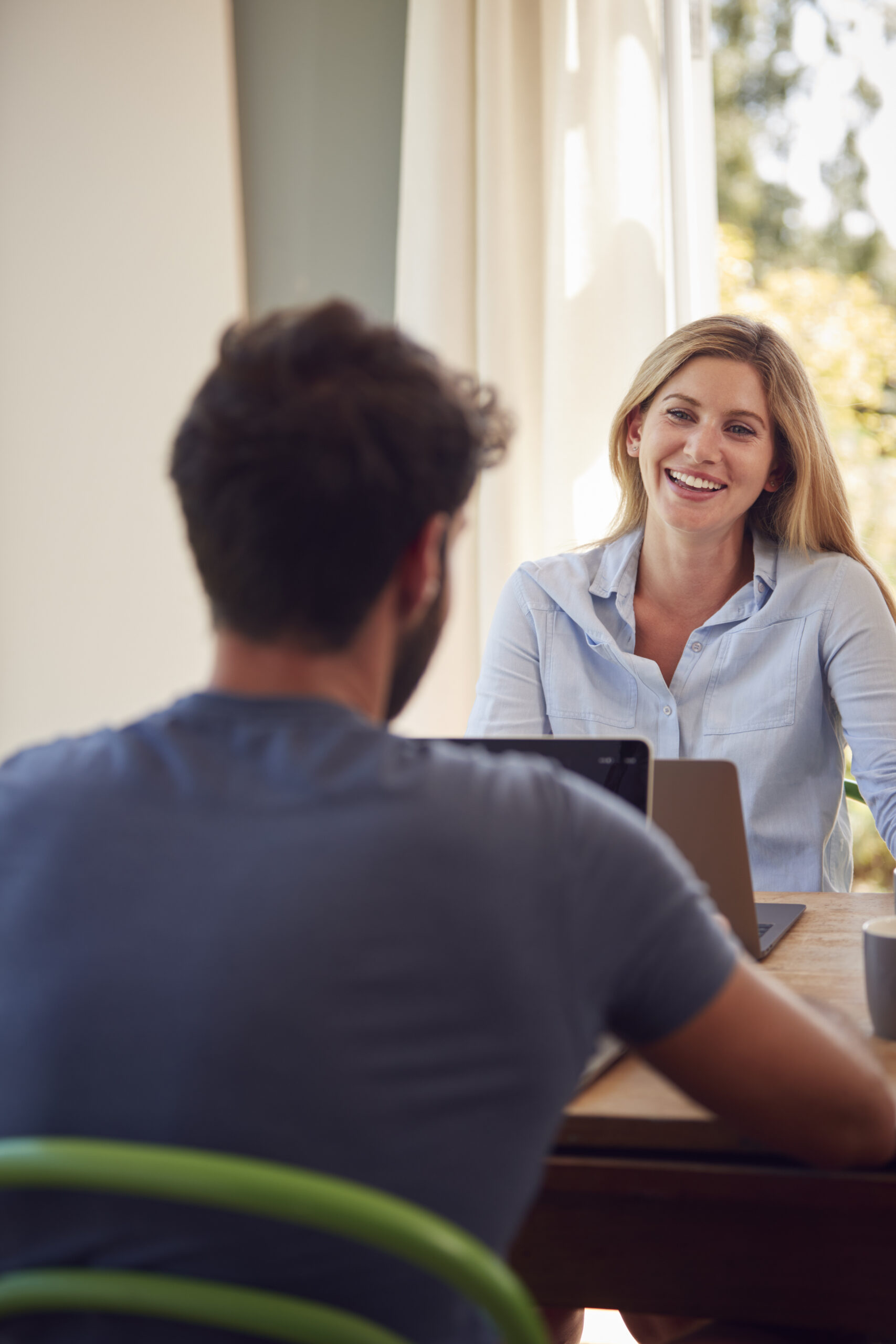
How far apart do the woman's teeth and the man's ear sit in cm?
121

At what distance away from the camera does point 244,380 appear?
634 mm

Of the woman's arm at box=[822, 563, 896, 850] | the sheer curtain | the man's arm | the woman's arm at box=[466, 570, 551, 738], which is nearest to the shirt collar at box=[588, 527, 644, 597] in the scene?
the woman's arm at box=[466, 570, 551, 738]

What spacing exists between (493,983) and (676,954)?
11 cm

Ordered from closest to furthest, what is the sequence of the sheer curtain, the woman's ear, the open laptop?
the open laptop, the woman's ear, the sheer curtain

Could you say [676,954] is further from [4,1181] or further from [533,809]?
[4,1181]

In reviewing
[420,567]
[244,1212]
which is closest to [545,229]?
[420,567]

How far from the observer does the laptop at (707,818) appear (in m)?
1.10

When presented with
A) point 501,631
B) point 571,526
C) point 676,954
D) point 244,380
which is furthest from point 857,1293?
point 571,526

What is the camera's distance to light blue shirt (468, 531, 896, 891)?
1703 millimetres

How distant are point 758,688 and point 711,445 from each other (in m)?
0.37

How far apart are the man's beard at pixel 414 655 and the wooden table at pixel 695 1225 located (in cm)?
31

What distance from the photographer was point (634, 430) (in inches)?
78.0

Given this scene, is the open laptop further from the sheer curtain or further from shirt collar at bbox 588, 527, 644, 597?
the sheer curtain

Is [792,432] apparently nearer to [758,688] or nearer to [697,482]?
[697,482]
